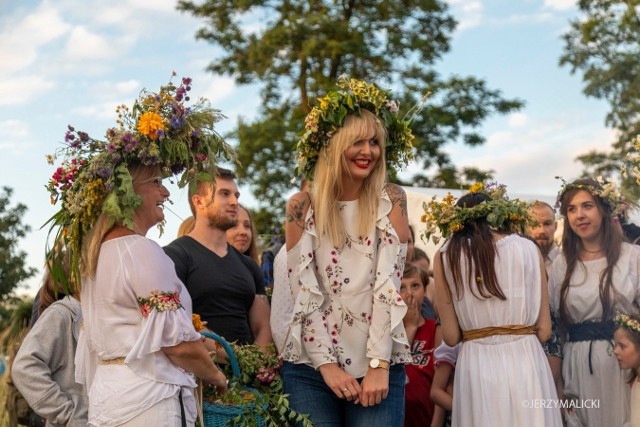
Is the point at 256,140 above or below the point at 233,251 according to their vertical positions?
above

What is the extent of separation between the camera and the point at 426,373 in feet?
21.1

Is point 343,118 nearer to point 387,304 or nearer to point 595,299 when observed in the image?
point 387,304

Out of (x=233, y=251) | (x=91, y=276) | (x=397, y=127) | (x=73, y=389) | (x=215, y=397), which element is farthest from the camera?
(x=233, y=251)

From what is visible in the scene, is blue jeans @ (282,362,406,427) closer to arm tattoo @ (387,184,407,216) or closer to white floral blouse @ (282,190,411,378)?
white floral blouse @ (282,190,411,378)

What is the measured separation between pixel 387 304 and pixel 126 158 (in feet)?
4.64

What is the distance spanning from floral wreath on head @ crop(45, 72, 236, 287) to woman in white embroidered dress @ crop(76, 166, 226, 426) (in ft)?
0.34

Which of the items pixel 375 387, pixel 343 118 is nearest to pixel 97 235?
pixel 343 118

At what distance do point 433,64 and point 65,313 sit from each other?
64.8 ft

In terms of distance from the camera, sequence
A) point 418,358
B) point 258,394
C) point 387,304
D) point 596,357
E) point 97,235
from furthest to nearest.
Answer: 1. point 418,358
2. point 596,357
3. point 258,394
4. point 387,304
5. point 97,235

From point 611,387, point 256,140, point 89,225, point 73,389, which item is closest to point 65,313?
point 73,389

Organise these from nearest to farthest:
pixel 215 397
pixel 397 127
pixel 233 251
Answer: pixel 215 397 < pixel 397 127 < pixel 233 251

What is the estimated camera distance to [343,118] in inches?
178

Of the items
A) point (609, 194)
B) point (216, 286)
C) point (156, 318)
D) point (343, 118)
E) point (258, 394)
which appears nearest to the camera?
point (156, 318)

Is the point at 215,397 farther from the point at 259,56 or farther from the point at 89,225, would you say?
the point at 259,56
